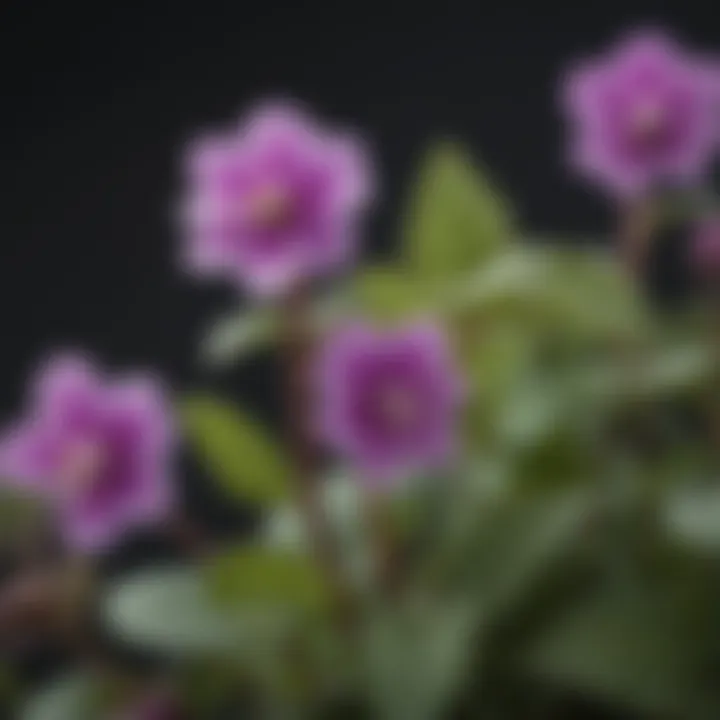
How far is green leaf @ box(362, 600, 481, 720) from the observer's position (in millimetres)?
509

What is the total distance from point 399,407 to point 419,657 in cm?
8

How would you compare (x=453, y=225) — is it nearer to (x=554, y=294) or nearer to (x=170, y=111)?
(x=554, y=294)

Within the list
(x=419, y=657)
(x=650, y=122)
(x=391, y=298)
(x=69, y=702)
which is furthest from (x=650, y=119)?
(x=69, y=702)

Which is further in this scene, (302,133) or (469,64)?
(469,64)

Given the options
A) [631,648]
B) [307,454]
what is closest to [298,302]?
[307,454]

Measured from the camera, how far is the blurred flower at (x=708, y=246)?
604mm

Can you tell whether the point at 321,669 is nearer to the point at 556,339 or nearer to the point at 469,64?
the point at 556,339

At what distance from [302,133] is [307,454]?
0.12 metres

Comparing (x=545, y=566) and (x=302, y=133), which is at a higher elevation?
(x=302, y=133)

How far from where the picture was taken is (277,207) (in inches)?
21.2

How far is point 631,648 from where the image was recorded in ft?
1.74

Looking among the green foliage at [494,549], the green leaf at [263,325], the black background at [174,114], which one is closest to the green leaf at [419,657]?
the green foliage at [494,549]

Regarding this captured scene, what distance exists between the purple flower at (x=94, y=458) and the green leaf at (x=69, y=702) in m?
0.08

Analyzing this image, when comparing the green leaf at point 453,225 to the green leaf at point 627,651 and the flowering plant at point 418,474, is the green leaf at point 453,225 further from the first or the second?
the green leaf at point 627,651
